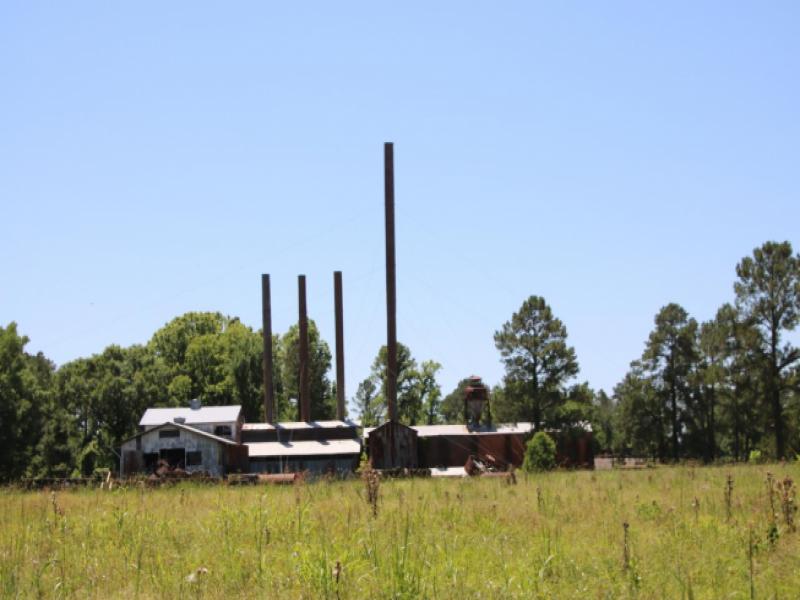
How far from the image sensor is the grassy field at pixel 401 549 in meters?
8.57

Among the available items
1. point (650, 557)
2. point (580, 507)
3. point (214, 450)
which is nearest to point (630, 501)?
A: point (580, 507)

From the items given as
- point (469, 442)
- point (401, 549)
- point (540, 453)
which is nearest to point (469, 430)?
point (469, 442)

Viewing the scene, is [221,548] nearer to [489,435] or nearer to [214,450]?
[214,450]

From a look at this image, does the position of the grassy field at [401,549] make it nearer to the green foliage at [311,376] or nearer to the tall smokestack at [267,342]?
the tall smokestack at [267,342]

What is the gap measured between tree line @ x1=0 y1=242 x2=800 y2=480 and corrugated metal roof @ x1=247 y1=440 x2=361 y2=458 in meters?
12.9

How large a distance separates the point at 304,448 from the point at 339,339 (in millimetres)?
9513

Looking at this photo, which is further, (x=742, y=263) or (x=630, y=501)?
(x=742, y=263)

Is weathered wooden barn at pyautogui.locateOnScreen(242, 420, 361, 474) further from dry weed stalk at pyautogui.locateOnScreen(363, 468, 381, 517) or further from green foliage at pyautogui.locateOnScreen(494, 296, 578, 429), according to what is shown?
dry weed stalk at pyautogui.locateOnScreen(363, 468, 381, 517)

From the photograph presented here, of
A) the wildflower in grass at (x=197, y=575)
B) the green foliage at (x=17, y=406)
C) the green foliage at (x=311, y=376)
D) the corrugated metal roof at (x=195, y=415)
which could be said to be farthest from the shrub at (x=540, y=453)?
the green foliage at (x=311, y=376)

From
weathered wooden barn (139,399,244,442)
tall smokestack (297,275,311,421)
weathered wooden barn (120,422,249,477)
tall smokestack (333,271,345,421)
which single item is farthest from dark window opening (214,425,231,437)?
tall smokestack (333,271,345,421)

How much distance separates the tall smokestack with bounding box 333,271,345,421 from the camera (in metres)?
60.1

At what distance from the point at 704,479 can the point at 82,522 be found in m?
13.7

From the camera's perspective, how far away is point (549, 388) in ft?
208

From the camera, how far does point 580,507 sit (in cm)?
1416
